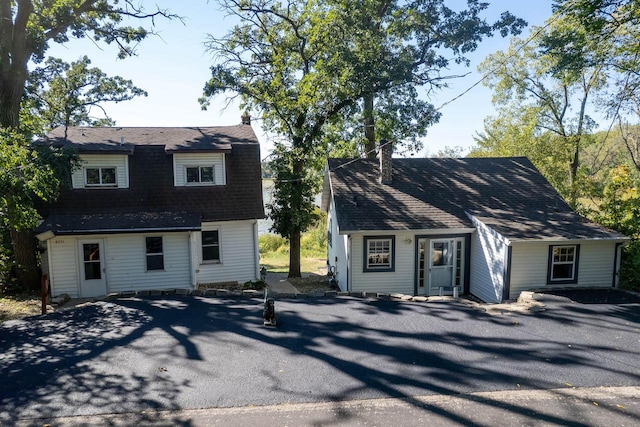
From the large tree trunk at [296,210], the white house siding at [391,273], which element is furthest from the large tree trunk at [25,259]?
the white house siding at [391,273]

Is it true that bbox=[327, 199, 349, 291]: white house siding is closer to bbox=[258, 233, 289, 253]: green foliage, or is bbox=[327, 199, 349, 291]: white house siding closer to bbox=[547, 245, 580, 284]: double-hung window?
bbox=[547, 245, 580, 284]: double-hung window

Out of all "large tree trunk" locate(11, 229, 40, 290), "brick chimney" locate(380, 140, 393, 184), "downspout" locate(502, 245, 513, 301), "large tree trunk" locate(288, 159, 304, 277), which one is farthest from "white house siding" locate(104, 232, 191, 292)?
"downspout" locate(502, 245, 513, 301)

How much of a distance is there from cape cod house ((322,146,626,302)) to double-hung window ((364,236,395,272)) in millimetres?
37

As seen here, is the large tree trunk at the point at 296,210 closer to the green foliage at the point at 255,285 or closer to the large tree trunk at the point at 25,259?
the green foliage at the point at 255,285

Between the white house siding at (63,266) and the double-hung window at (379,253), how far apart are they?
9996 millimetres

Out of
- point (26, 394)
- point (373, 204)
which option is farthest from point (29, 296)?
point (373, 204)

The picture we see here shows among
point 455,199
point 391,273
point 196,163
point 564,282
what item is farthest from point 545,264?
point 196,163

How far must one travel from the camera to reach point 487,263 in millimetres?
13930

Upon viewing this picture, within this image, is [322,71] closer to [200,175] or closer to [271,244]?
[200,175]

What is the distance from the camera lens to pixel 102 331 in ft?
29.9

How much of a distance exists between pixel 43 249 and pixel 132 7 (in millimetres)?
9620

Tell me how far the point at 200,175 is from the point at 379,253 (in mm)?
7655

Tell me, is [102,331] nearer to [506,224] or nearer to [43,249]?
[43,249]

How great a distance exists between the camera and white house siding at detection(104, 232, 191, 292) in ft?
44.5
